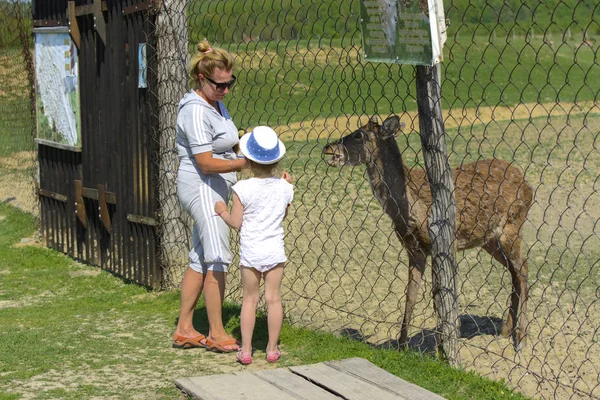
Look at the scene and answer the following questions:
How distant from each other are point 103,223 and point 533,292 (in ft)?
13.2

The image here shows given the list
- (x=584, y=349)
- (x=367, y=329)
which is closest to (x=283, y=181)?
(x=367, y=329)

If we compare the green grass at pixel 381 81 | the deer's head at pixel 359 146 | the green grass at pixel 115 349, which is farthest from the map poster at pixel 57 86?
the green grass at pixel 381 81

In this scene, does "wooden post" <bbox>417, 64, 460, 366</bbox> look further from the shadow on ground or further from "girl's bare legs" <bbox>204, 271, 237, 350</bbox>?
"girl's bare legs" <bbox>204, 271, 237, 350</bbox>

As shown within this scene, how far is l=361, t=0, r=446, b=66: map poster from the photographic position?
525cm

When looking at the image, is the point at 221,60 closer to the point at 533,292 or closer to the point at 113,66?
the point at 113,66

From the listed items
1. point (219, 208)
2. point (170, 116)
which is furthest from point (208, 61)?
point (170, 116)

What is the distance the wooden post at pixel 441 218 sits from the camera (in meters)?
5.70

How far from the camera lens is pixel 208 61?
6102 millimetres

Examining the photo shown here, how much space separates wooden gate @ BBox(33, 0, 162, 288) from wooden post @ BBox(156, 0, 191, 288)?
10cm

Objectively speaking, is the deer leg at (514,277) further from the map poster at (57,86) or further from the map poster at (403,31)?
the map poster at (57,86)

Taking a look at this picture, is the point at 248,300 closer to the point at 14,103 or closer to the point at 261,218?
the point at 261,218

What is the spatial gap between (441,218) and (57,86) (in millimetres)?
5655

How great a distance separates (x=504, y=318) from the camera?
7883mm

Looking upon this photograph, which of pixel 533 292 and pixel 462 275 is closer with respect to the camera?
pixel 533 292
